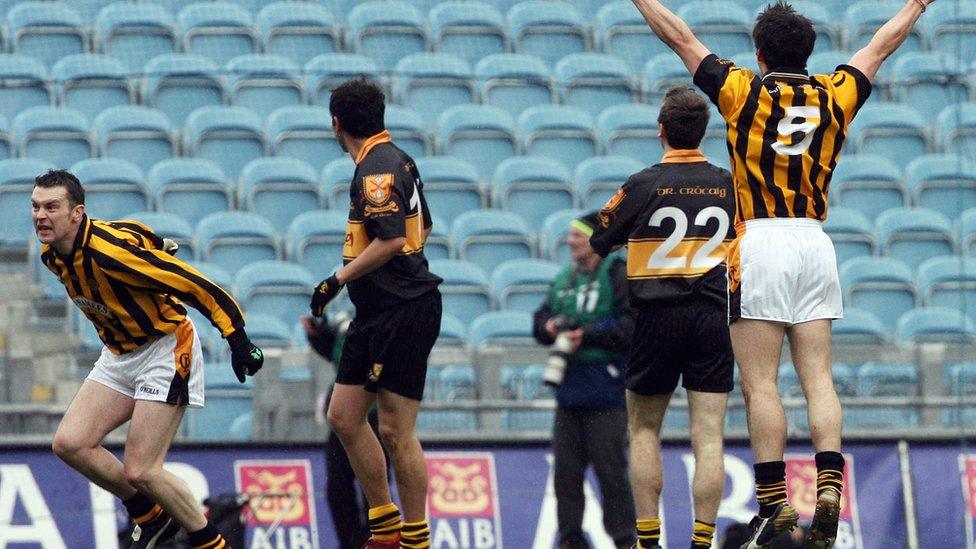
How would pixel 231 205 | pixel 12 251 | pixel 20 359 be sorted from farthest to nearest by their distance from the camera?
pixel 231 205
pixel 12 251
pixel 20 359

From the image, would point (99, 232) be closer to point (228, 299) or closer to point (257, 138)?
point (228, 299)

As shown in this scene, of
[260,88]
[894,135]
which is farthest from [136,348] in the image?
[894,135]

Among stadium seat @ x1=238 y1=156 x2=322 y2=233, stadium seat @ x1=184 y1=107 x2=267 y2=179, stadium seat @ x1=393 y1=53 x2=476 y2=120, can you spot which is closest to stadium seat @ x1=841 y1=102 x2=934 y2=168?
stadium seat @ x1=393 y1=53 x2=476 y2=120

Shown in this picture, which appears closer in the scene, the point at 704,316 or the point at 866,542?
the point at 704,316

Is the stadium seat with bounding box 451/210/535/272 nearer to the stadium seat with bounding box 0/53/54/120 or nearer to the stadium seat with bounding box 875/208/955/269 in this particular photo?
the stadium seat with bounding box 875/208/955/269

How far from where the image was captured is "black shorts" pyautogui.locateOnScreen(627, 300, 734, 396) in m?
6.81

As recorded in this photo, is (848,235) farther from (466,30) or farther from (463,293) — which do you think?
(466,30)

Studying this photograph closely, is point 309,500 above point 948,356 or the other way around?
the other way around

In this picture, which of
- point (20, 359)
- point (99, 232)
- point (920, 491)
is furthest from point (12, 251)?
point (920, 491)

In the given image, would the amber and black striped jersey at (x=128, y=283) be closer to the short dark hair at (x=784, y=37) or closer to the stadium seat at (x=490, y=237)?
the short dark hair at (x=784, y=37)

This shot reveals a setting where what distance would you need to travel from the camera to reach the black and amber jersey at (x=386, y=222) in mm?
6801

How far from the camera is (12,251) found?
10445 millimetres

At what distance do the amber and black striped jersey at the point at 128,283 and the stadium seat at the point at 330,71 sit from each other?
4.38 metres

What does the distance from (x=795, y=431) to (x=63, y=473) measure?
4.57 m
